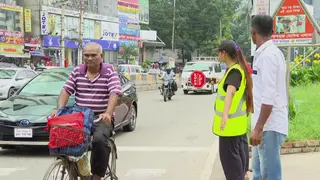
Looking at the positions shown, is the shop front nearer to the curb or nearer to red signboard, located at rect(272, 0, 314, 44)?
red signboard, located at rect(272, 0, 314, 44)

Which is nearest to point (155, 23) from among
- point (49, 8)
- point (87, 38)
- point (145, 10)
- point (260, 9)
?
point (145, 10)

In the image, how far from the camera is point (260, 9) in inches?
351

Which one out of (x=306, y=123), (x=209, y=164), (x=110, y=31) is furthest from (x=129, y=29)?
(x=209, y=164)

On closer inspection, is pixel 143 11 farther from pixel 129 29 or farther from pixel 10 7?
pixel 10 7

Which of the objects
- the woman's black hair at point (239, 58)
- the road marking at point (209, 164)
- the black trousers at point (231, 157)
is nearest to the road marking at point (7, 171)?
the road marking at point (209, 164)

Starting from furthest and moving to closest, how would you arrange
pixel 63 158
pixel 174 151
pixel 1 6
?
1. pixel 1 6
2. pixel 174 151
3. pixel 63 158

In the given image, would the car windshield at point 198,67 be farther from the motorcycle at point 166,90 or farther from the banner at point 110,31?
the banner at point 110,31

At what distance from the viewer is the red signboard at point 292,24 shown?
304 inches

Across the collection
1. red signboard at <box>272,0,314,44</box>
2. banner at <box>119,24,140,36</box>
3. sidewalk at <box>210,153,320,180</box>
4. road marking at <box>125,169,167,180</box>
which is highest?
banner at <box>119,24,140,36</box>

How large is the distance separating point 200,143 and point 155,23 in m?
61.0

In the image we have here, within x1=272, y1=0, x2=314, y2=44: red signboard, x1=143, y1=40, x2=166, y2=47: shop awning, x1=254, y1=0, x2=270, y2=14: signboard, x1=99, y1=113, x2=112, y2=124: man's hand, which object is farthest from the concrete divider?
x1=143, y1=40, x2=166, y2=47: shop awning

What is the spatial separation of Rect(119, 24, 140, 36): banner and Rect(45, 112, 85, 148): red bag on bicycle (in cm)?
5044

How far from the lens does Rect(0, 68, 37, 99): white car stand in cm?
1901

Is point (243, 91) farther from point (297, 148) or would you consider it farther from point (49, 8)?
point (49, 8)
